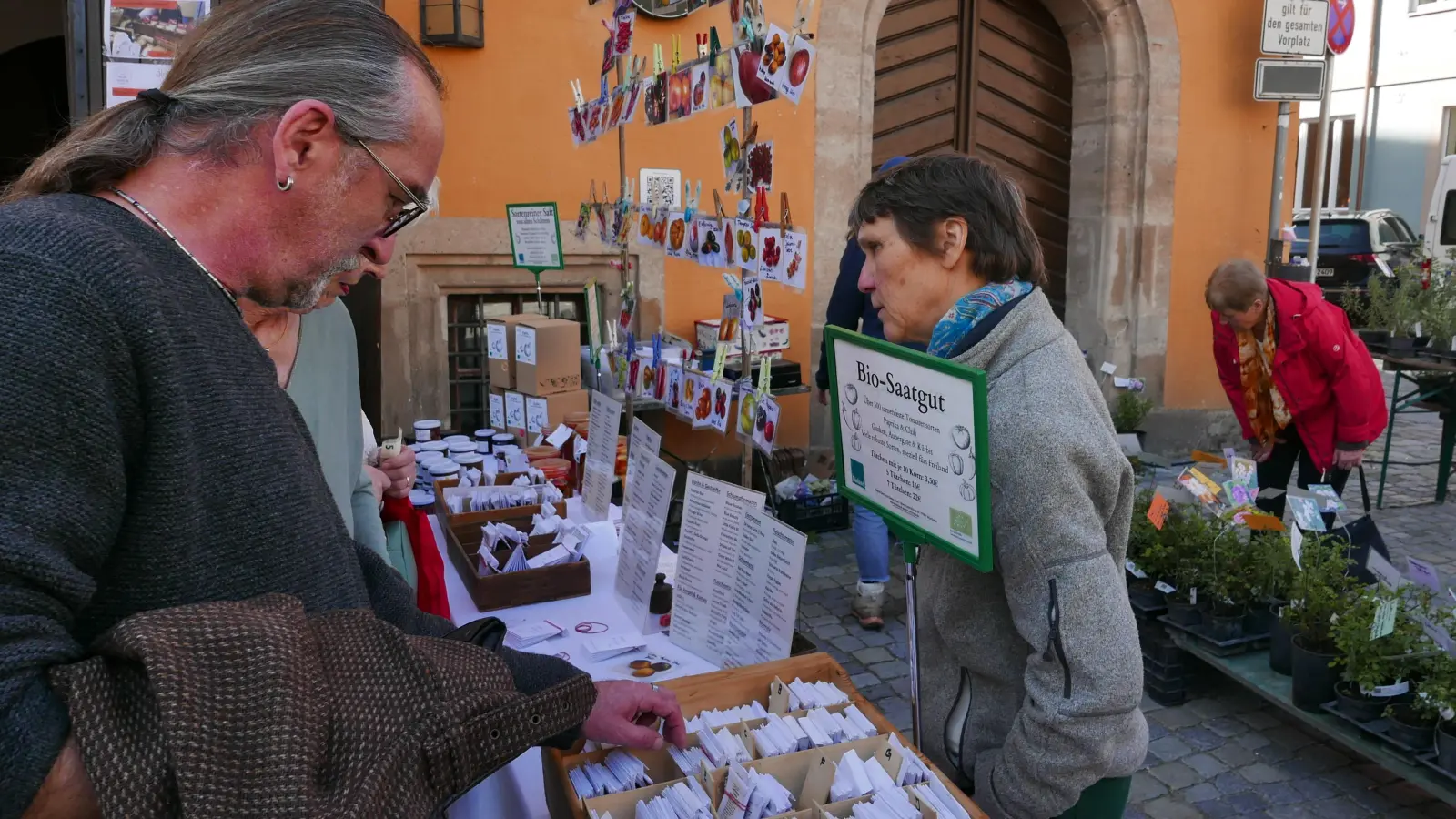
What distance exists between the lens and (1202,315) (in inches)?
327

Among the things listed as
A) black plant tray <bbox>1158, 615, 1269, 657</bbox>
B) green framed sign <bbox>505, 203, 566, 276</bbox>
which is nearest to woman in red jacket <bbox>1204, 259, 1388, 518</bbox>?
black plant tray <bbox>1158, 615, 1269, 657</bbox>

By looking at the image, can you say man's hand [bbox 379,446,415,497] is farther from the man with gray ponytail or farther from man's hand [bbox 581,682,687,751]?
the man with gray ponytail

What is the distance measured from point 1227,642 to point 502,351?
3.43m

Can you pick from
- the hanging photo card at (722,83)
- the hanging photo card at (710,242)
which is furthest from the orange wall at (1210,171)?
the hanging photo card at (722,83)

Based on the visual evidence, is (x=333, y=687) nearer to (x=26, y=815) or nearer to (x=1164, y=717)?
(x=26, y=815)

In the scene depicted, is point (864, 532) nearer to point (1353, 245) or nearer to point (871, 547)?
point (871, 547)

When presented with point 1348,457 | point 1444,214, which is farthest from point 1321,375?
point 1444,214

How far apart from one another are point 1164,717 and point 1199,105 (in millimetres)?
5857

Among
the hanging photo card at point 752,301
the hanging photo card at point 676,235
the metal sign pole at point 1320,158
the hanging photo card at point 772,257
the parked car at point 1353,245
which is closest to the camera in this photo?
the hanging photo card at point 772,257

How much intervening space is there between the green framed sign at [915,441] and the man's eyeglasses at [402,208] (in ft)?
2.33

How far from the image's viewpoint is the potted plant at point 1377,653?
121 inches

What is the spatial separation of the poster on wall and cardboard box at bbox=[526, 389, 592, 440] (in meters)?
2.02

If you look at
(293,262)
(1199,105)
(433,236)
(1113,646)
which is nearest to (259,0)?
(293,262)

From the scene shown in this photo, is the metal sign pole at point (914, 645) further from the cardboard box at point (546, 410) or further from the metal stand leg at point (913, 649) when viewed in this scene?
the cardboard box at point (546, 410)
